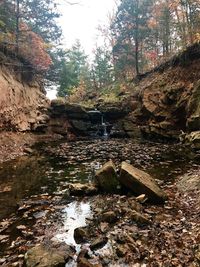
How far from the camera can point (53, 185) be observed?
10453mm

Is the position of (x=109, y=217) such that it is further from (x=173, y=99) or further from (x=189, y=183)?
(x=173, y=99)

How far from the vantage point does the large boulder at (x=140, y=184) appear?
7974mm

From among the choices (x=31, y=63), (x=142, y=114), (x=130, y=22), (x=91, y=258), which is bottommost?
(x=91, y=258)

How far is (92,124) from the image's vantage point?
29.0 metres

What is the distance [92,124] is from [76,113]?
1917 millimetres

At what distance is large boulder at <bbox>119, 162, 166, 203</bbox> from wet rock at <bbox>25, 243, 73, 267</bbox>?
312 cm

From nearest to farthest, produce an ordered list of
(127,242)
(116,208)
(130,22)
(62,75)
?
(127,242), (116,208), (130,22), (62,75)

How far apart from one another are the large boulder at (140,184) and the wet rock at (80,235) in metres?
2.42

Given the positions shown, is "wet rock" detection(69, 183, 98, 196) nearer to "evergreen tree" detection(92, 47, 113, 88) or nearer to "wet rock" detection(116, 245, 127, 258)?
"wet rock" detection(116, 245, 127, 258)

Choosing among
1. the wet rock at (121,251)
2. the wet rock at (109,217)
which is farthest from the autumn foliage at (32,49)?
the wet rock at (121,251)

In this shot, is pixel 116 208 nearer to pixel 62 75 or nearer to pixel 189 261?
pixel 189 261

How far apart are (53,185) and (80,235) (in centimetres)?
446

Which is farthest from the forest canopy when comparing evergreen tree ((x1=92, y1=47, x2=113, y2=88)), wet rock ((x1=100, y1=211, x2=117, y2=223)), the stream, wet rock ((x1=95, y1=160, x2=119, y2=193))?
wet rock ((x1=100, y1=211, x2=117, y2=223))

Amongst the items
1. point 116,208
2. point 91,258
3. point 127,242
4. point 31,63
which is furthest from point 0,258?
point 31,63
